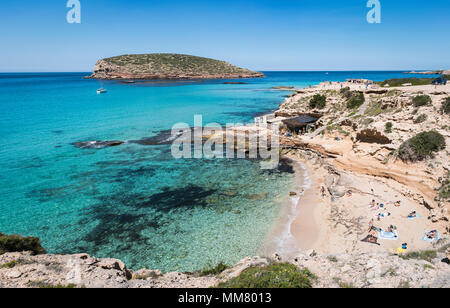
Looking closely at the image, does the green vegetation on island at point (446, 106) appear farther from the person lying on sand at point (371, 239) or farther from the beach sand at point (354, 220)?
the person lying on sand at point (371, 239)

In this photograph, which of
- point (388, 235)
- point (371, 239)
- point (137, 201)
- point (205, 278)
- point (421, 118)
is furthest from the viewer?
point (421, 118)

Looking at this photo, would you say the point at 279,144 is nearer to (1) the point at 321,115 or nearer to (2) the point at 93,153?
(1) the point at 321,115

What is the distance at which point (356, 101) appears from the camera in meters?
33.2

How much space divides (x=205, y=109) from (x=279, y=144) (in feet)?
104

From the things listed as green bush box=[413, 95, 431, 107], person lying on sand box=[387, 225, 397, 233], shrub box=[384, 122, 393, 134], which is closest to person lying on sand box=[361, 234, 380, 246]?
person lying on sand box=[387, 225, 397, 233]

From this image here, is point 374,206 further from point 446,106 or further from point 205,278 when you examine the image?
point 446,106

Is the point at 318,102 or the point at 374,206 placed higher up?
the point at 318,102

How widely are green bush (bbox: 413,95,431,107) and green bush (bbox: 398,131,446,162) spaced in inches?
241

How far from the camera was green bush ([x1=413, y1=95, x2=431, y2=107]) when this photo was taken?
22797 millimetres

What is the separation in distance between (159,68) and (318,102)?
146516 millimetres

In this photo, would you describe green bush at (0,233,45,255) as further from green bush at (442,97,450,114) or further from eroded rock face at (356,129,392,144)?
green bush at (442,97,450,114)

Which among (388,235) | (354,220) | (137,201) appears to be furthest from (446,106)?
(137,201)

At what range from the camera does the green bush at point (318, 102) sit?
3947cm
